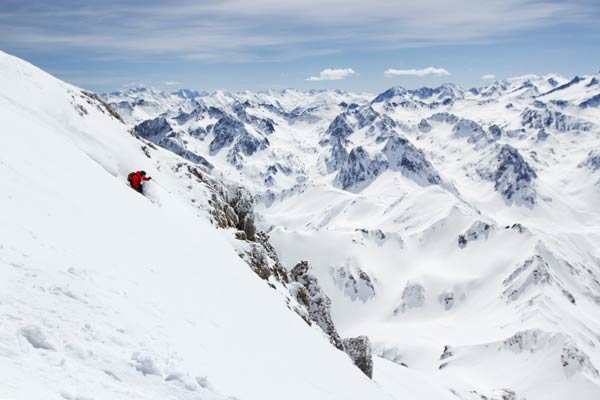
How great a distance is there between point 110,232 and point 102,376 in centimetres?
996

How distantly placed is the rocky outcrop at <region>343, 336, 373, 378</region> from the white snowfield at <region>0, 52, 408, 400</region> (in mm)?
8452

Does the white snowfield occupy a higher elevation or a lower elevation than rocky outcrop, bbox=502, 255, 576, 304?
lower

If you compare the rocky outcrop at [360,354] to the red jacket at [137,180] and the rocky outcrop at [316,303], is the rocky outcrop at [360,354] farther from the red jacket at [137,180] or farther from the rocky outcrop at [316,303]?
the red jacket at [137,180]

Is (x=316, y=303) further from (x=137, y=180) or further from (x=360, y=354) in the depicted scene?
(x=137, y=180)

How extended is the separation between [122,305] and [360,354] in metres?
28.7

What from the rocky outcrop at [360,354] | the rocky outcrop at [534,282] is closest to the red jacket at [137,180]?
the rocky outcrop at [360,354]

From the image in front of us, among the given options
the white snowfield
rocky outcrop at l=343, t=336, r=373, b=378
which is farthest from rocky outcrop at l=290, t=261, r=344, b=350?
the white snowfield

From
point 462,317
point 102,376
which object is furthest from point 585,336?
point 102,376

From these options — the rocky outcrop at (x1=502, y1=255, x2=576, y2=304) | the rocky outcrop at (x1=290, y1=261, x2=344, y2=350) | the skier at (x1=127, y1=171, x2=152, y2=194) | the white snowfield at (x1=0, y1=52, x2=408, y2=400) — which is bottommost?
the white snowfield at (x1=0, y1=52, x2=408, y2=400)

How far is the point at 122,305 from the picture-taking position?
48.1 ft

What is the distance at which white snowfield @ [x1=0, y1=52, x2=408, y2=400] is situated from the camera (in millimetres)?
11453

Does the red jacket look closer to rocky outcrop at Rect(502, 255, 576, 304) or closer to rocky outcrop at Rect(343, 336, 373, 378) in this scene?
rocky outcrop at Rect(343, 336, 373, 378)

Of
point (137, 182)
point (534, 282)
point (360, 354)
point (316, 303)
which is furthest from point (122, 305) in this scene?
point (534, 282)

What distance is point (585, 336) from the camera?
6334 inches
